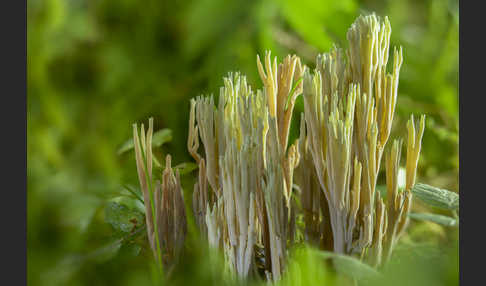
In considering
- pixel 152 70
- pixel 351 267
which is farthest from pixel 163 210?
pixel 152 70

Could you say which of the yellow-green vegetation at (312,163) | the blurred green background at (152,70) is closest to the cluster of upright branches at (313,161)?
the yellow-green vegetation at (312,163)

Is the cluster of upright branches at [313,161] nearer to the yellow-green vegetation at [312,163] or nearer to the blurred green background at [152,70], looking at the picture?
the yellow-green vegetation at [312,163]

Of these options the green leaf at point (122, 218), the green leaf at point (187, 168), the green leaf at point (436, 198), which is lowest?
the green leaf at point (122, 218)

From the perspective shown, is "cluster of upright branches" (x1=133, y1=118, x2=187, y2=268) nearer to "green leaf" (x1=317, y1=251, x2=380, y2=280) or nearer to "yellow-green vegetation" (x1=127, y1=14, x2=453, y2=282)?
"yellow-green vegetation" (x1=127, y1=14, x2=453, y2=282)

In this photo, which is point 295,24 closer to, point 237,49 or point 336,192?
point 237,49

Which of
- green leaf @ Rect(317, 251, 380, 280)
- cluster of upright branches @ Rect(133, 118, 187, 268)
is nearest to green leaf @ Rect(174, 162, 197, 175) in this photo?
cluster of upright branches @ Rect(133, 118, 187, 268)

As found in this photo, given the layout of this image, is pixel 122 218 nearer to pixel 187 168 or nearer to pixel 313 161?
pixel 187 168
